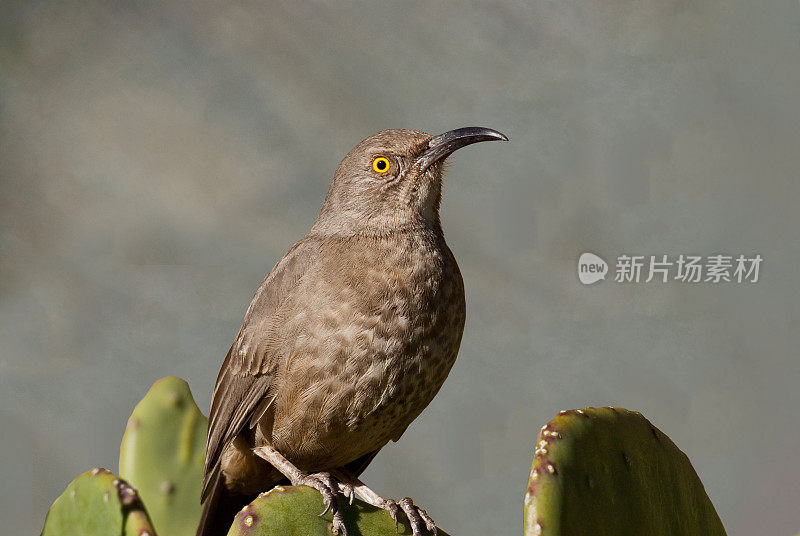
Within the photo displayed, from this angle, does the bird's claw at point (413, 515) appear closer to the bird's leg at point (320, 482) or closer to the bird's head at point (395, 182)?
the bird's leg at point (320, 482)

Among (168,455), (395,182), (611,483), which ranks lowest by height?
(168,455)

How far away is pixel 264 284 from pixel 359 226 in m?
0.35

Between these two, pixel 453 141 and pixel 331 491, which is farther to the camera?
pixel 453 141

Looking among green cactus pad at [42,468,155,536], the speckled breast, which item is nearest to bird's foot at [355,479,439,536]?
the speckled breast

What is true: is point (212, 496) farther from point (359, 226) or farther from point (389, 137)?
point (389, 137)

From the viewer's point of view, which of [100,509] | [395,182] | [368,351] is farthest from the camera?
[395,182]

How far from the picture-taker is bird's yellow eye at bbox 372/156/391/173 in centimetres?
249

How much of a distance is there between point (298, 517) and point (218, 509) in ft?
3.36

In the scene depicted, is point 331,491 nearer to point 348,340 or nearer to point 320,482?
point 320,482

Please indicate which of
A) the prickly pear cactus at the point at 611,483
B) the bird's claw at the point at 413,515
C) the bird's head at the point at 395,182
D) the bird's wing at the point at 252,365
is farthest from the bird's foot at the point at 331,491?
the bird's head at the point at 395,182

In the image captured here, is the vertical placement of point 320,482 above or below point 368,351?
below

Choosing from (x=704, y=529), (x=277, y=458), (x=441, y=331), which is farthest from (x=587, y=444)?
(x=277, y=458)

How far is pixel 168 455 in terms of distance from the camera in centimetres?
257

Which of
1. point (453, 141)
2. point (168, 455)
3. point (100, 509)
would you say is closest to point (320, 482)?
point (100, 509)
